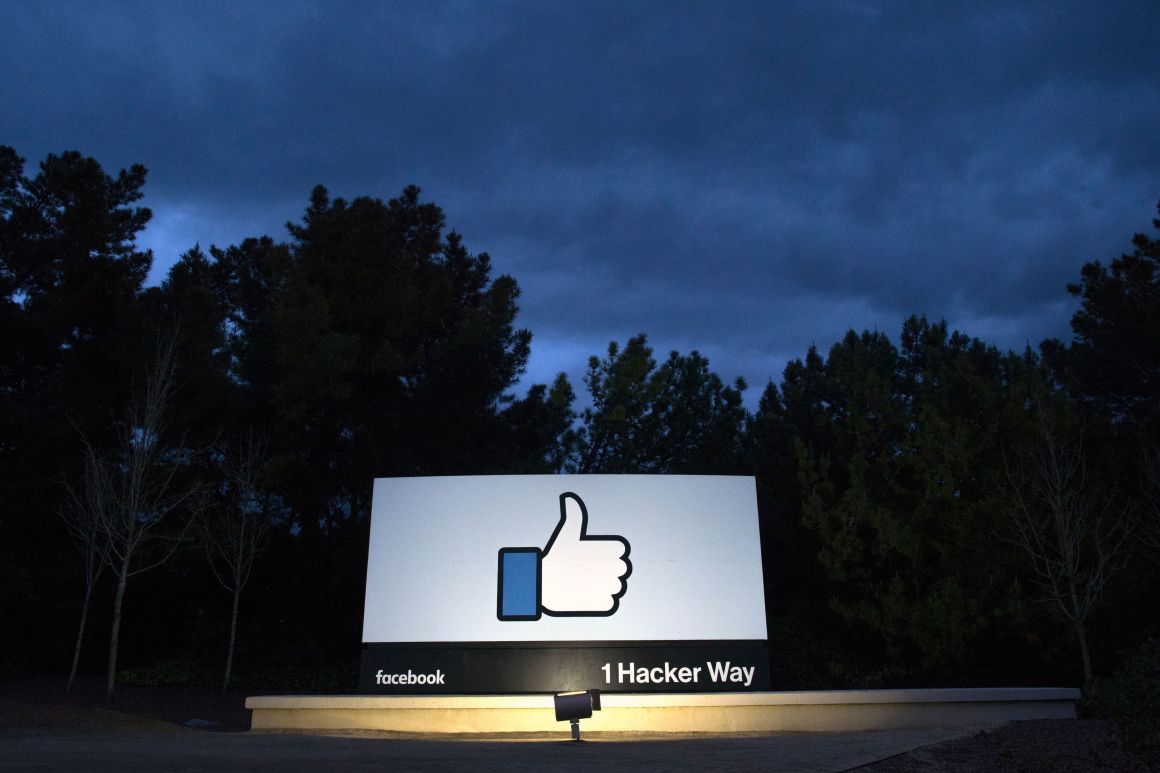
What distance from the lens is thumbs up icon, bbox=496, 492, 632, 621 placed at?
1116 cm

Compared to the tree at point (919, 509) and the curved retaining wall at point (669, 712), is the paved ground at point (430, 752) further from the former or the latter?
the tree at point (919, 509)

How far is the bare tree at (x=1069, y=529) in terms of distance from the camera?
586 inches

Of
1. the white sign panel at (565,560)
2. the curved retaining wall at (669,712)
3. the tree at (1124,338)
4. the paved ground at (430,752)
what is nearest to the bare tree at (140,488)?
the paved ground at (430,752)

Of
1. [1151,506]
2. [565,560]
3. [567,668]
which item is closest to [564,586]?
[565,560]

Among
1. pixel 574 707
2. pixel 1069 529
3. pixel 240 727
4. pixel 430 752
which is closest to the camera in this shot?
pixel 430 752

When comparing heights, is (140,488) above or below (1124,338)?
below

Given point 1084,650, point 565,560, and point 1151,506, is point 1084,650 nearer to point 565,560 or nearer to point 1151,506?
point 1151,506

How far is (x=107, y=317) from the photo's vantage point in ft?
67.4

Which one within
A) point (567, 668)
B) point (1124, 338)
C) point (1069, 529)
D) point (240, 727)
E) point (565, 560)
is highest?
point (1124, 338)

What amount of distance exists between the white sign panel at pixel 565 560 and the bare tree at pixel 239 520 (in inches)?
285

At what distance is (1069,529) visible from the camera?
15609 millimetres

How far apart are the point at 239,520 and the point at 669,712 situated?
11.5 metres

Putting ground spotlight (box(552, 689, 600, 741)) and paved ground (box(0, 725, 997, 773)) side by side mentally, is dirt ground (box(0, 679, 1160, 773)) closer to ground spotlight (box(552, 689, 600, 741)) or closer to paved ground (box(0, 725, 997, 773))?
paved ground (box(0, 725, 997, 773))

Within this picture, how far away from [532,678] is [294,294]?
11.9m
